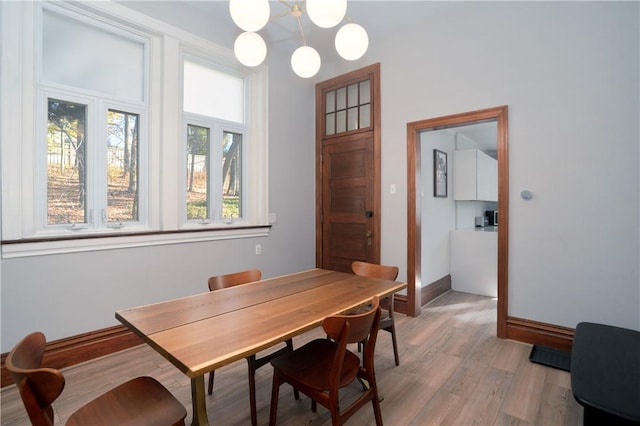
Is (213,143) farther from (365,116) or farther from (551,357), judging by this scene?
(551,357)

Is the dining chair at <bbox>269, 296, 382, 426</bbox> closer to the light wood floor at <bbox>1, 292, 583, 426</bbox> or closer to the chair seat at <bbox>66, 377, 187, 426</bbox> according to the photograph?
the light wood floor at <bbox>1, 292, 583, 426</bbox>

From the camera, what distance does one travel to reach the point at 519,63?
2742 millimetres

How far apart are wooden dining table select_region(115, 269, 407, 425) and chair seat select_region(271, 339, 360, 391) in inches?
11.6

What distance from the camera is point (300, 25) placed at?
1.94 m

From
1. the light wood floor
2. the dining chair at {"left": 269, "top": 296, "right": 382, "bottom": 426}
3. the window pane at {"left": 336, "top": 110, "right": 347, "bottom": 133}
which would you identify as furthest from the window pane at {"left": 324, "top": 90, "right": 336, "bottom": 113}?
the dining chair at {"left": 269, "top": 296, "right": 382, "bottom": 426}

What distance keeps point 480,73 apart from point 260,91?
7.64 ft

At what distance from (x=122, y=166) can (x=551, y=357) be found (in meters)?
3.93

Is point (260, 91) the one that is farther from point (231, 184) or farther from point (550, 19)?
point (550, 19)

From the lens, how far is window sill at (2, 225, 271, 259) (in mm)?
2129

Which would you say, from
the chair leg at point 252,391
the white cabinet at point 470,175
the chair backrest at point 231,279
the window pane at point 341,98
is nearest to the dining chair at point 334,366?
the chair leg at point 252,391

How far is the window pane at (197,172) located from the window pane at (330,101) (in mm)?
1701

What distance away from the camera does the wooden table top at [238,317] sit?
113 centimetres

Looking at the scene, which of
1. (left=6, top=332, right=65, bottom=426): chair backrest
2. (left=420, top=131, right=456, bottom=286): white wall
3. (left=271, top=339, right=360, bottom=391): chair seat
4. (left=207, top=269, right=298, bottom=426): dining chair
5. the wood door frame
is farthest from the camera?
(left=420, top=131, right=456, bottom=286): white wall

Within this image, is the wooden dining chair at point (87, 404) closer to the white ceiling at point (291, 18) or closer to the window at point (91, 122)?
the window at point (91, 122)
